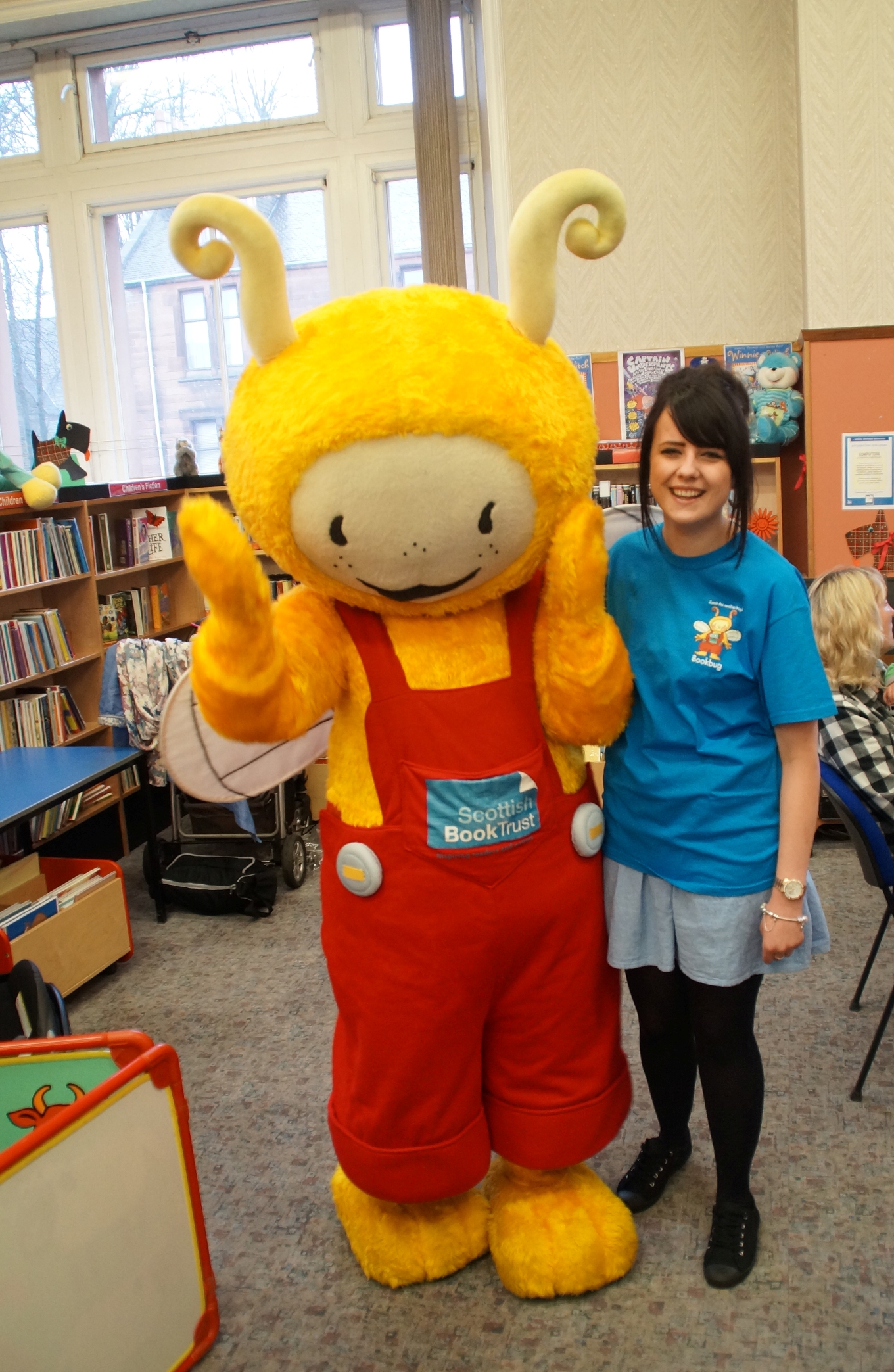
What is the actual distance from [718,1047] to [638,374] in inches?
140

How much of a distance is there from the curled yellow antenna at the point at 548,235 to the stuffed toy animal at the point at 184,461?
12.0ft

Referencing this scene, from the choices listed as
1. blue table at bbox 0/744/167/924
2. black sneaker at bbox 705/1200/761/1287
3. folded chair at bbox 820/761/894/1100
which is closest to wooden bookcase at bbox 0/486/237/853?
blue table at bbox 0/744/167/924

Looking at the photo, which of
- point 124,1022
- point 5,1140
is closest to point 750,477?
point 5,1140

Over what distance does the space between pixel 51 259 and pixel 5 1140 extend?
4790 millimetres

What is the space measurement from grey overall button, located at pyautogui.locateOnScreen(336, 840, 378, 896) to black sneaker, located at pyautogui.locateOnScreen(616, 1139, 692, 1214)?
798mm

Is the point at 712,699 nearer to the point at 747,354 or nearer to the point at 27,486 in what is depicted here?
the point at 27,486

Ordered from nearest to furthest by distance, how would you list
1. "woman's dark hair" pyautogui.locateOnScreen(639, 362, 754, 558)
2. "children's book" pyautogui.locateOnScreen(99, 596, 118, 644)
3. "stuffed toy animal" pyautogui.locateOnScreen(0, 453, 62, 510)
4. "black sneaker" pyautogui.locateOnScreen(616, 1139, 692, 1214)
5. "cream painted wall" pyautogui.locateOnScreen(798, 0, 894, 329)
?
1. "woman's dark hair" pyautogui.locateOnScreen(639, 362, 754, 558)
2. "black sneaker" pyautogui.locateOnScreen(616, 1139, 692, 1214)
3. "stuffed toy animal" pyautogui.locateOnScreen(0, 453, 62, 510)
4. "cream painted wall" pyautogui.locateOnScreen(798, 0, 894, 329)
5. "children's book" pyautogui.locateOnScreen(99, 596, 118, 644)

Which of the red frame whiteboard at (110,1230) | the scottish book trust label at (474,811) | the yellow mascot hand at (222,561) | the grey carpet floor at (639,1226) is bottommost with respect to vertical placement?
the grey carpet floor at (639,1226)

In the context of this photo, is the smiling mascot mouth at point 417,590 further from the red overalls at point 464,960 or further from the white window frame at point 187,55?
the white window frame at point 187,55

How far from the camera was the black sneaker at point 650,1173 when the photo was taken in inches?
70.9

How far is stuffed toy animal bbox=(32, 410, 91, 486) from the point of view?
13.9 feet

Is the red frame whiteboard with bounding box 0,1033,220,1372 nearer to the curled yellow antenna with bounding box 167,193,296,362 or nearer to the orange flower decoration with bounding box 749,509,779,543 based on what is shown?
the curled yellow antenna with bounding box 167,193,296,362

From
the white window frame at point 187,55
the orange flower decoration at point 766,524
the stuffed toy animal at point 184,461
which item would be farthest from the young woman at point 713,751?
the white window frame at point 187,55

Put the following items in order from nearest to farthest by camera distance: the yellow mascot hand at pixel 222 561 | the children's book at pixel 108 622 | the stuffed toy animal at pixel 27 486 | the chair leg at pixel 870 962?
the yellow mascot hand at pixel 222 561
the chair leg at pixel 870 962
the stuffed toy animal at pixel 27 486
the children's book at pixel 108 622
